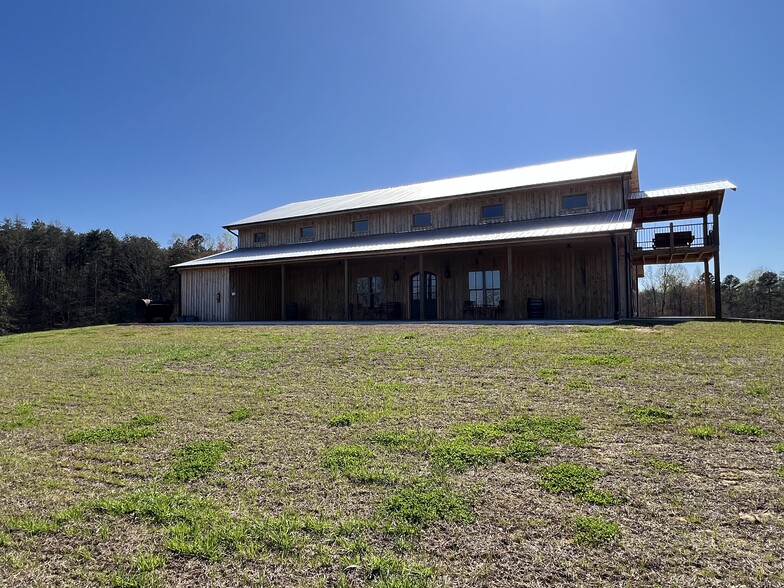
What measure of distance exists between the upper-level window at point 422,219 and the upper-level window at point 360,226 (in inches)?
96.3

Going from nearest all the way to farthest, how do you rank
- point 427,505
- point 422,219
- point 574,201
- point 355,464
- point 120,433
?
point 427,505, point 355,464, point 120,433, point 574,201, point 422,219

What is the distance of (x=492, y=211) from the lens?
1909cm

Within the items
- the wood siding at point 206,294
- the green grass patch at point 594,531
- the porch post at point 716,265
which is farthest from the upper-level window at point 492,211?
the green grass patch at point 594,531

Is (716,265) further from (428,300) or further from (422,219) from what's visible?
(422,219)

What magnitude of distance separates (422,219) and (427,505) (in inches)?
716

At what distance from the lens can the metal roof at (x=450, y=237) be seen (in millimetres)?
14898

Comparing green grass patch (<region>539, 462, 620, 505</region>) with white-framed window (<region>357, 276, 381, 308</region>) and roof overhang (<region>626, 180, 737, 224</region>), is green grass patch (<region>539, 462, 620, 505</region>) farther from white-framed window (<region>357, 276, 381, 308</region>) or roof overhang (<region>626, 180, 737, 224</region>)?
white-framed window (<region>357, 276, 381, 308</region>)

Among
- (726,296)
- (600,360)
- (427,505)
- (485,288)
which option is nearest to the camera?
(427,505)

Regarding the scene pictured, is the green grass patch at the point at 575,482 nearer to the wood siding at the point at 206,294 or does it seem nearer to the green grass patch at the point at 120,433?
the green grass patch at the point at 120,433

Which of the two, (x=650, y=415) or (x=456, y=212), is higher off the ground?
(x=456, y=212)

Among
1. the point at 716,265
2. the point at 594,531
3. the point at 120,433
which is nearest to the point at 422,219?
the point at 716,265

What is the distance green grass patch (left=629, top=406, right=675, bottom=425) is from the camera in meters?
4.39

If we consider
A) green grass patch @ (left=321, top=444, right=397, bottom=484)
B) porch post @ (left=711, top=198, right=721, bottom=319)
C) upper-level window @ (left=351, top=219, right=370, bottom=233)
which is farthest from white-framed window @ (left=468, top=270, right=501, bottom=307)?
green grass patch @ (left=321, top=444, right=397, bottom=484)

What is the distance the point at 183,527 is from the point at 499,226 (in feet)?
55.0
